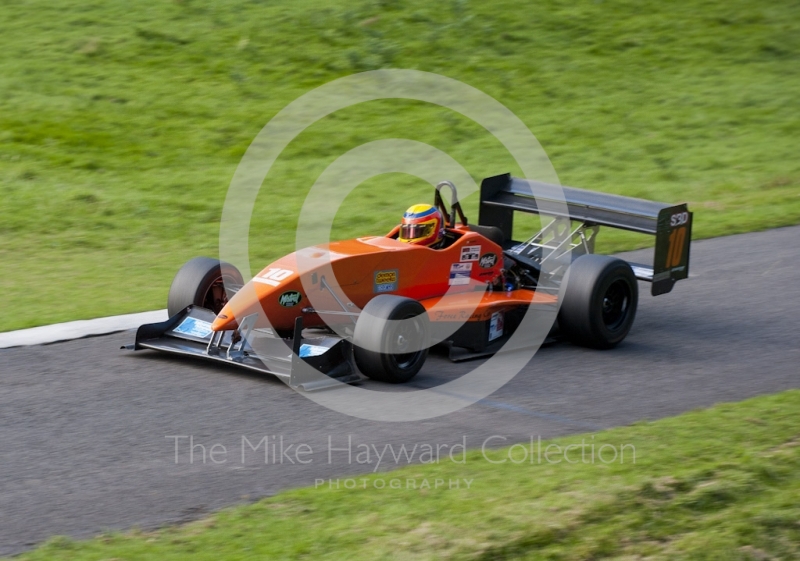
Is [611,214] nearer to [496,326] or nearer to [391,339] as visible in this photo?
[496,326]

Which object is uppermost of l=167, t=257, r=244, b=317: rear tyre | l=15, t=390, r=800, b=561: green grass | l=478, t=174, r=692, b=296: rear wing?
l=478, t=174, r=692, b=296: rear wing

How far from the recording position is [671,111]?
21469mm

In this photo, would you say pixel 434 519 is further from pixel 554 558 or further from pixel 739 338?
pixel 739 338

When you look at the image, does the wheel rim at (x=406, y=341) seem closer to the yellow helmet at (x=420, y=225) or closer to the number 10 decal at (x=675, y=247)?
the yellow helmet at (x=420, y=225)

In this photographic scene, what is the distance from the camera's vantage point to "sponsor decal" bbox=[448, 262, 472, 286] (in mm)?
8977

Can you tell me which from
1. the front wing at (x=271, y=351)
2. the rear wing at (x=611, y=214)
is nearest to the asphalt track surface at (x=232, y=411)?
the front wing at (x=271, y=351)

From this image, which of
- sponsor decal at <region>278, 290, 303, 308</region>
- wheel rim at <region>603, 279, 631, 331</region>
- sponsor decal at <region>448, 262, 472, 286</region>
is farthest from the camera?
wheel rim at <region>603, 279, 631, 331</region>

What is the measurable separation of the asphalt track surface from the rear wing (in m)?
0.63

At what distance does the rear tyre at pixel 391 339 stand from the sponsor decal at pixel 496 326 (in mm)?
1031

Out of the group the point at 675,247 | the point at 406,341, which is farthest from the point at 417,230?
the point at 675,247

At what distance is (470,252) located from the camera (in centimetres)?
904

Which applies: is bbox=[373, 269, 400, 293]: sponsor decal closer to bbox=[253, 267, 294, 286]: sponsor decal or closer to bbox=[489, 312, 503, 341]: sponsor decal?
bbox=[253, 267, 294, 286]: sponsor decal

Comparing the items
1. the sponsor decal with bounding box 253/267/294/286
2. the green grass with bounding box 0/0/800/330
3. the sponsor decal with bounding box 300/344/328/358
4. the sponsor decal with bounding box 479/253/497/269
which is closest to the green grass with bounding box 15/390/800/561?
the sponsor decal with bounding box 300/344/328/358

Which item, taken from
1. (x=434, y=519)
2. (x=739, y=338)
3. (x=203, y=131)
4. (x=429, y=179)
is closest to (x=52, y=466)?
(x=434, y=519)
